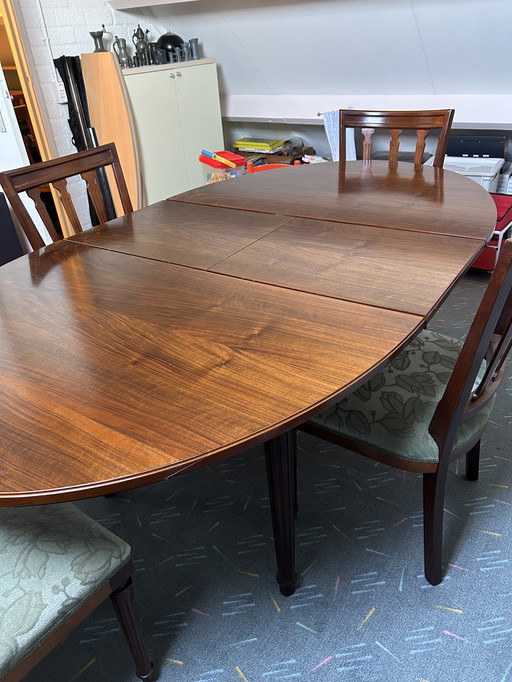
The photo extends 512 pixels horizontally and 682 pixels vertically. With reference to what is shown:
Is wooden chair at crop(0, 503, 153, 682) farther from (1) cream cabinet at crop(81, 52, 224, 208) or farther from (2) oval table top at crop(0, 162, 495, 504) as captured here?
(1) cream cabinet at crop(81, 52, 224, 208)

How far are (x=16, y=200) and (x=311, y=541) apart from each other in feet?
4.50

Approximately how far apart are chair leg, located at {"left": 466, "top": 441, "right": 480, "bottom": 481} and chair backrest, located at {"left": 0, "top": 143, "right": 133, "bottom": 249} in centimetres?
145

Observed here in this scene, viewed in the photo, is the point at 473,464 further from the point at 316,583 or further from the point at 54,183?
the point at 54,183

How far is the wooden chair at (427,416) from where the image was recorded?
1.11 metres

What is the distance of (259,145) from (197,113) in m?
0.50

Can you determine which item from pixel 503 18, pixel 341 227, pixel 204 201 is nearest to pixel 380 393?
pixel 341 227

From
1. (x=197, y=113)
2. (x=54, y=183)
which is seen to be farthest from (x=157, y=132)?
(x=54, y=183)

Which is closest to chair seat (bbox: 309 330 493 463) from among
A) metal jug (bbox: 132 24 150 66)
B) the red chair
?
the red chair

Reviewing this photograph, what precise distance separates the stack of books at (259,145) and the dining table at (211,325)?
195cm

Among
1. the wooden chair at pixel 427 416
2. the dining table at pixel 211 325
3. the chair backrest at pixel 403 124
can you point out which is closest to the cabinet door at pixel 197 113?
the chair backrest at pixel 403 124

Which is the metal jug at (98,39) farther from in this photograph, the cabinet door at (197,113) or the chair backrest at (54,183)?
the chair backrest at (54,183)

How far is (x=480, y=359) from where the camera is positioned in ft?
3.32

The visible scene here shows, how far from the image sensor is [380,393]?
1285 mm

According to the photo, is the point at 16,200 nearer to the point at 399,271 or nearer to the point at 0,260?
the point at 399,271
